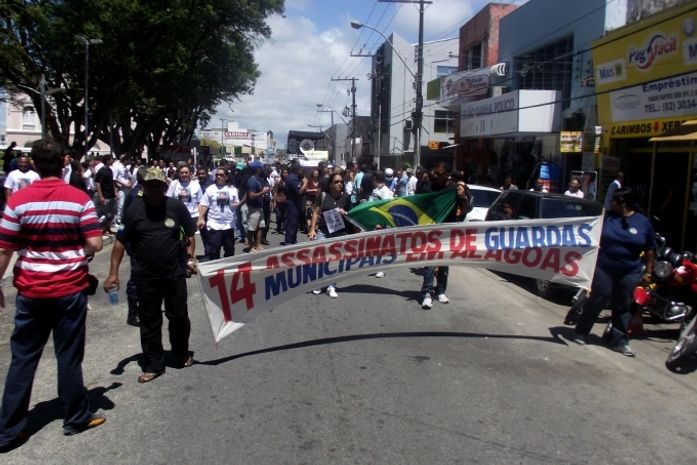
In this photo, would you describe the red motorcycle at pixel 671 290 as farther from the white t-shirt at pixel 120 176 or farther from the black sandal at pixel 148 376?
the white t-shirt at pixel 120 176

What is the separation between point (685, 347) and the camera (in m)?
6.04

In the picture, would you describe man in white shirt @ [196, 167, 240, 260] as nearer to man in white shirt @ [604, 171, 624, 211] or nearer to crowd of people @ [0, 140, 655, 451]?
crowd of people @ [0, 140, 655, 451]

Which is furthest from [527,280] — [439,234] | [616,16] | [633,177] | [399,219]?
[616,16]

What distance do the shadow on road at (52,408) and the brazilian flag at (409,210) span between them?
4194 millimetres

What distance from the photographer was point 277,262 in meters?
6.02

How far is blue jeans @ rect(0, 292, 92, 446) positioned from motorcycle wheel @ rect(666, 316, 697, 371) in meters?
5.33

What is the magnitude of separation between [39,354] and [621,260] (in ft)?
A: 17.8

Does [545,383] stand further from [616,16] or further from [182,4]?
[182,4]

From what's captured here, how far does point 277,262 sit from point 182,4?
2611cm

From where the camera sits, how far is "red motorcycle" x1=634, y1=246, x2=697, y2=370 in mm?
6984

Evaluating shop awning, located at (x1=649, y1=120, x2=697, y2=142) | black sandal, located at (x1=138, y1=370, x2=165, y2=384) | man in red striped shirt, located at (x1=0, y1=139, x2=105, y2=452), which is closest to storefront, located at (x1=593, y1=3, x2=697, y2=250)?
shop awning, located at (x1=649, y1=120, x2=697, y2=142)

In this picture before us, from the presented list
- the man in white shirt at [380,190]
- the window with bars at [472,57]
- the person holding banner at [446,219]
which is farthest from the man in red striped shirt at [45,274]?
the window with bars at [472,57]

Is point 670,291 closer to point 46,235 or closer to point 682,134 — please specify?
point 682,134

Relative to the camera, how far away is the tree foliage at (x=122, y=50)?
2712 cm
